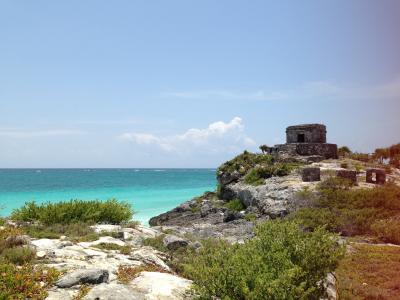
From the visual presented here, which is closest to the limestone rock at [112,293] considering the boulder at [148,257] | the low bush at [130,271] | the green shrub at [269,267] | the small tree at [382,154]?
the low bush at [130,271]

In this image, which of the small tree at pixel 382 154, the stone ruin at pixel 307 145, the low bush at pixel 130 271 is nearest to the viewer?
the low bush at pixel 130 271

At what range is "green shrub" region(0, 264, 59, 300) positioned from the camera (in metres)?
7.20

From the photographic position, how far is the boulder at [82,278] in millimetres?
8102

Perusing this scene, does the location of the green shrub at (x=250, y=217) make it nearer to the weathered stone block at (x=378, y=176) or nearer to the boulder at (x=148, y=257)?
the weathered stone block at (x=378, y=176)

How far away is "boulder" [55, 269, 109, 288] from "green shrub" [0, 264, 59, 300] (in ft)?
0.80

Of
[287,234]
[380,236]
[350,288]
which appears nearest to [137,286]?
[287,234]

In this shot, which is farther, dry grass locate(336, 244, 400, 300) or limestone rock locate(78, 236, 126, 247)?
limestone rock locate(78, 236, 126, 247)

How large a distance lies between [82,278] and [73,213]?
9313mm

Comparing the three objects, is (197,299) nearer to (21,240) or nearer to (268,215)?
(21,240)

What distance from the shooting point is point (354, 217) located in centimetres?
2056

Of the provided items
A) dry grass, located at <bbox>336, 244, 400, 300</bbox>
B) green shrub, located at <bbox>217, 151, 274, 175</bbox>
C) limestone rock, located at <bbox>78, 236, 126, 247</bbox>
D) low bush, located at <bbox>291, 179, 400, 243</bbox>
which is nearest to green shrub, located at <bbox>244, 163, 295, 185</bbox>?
green shrub, located at <bbox>217, 151, 274, 175</bbox>

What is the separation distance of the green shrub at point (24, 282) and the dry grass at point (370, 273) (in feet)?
23.2

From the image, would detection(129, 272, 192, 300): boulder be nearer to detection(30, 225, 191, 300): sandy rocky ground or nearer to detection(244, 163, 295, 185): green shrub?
detection(30, 225, 191, 300): sandy rocky ground

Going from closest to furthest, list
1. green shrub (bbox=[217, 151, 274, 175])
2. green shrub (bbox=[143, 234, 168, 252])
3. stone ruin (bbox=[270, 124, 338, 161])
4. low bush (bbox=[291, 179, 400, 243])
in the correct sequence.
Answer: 1. green shrub (bbox=[143, 234, 168, 252])
2. low bush (bbox=[291, 179, 400, 243])
3. green shrub (bbox=[217, 151, 274, 175])
4. stone ruin (bbox=[270, 124, 338, 161])
